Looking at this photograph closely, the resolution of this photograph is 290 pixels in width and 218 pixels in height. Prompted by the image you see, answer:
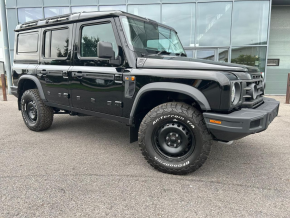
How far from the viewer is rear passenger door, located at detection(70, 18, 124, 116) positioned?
10.0 feet

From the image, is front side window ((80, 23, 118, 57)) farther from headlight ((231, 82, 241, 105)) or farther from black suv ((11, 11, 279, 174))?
headlight ((231, 82, 241, 105))

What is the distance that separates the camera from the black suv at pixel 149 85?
7.89 feet

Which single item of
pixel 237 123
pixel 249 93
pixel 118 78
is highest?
pixel 118 78

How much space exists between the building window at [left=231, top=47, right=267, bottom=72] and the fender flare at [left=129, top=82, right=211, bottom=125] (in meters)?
8.36

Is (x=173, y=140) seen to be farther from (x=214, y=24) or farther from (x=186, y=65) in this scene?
(x=214, y=24)

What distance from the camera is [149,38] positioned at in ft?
10.7

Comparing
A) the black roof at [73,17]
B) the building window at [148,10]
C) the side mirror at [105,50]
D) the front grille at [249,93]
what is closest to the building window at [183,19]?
the building window at [148,10]

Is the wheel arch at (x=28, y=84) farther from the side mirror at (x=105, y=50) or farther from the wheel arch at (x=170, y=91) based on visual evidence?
the wheel arch at (x=170, y=91)

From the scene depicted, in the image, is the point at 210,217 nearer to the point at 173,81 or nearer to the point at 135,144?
the point at 173,81

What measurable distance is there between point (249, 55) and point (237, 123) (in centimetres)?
891

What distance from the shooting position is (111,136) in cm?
430

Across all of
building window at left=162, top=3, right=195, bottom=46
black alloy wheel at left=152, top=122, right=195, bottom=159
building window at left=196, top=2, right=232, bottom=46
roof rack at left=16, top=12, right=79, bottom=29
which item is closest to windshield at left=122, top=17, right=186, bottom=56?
black alloy wheel at left=152, top=122, right=195, bottom=159

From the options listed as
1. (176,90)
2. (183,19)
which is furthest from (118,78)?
(183,19)

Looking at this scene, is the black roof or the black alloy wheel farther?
the black roof
